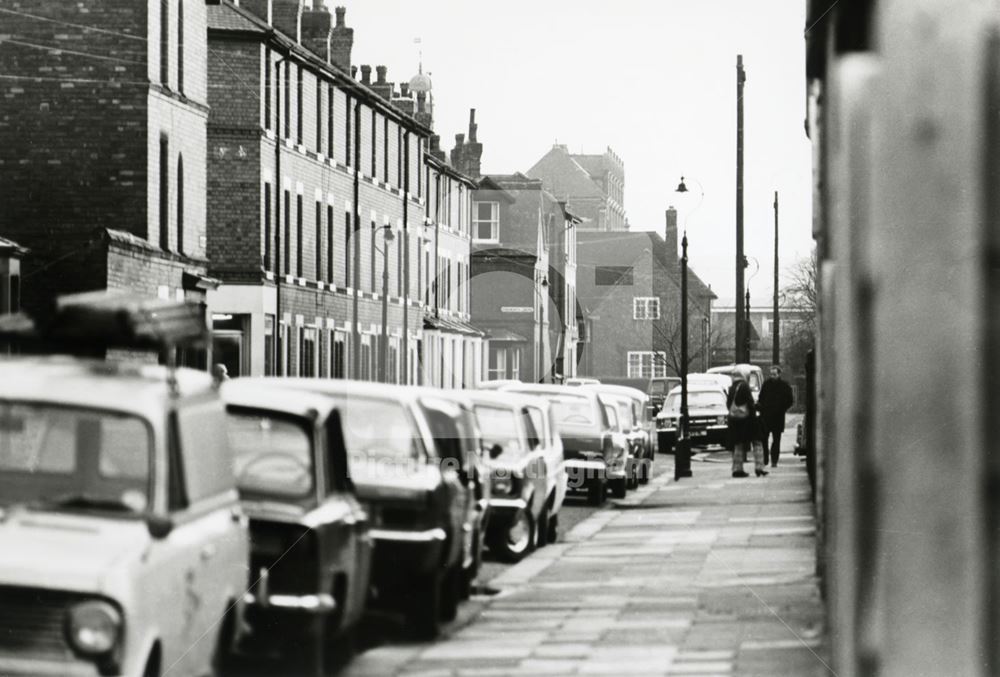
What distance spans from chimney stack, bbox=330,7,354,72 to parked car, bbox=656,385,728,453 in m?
1.00

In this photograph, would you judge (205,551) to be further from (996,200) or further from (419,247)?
(996,200)

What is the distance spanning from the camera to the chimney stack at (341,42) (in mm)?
2867

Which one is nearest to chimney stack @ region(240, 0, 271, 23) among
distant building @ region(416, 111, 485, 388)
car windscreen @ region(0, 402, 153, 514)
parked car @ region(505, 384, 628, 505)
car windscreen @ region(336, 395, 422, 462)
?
distant building @ region(416, 111, 485, 388)

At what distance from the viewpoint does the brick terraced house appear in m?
2.54

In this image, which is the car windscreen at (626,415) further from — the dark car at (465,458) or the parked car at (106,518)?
the parked car at (106,518)

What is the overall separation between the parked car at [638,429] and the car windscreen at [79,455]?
1.33 m

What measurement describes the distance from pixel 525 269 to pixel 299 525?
2.59 feet

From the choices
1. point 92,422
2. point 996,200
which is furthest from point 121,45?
point 996,200

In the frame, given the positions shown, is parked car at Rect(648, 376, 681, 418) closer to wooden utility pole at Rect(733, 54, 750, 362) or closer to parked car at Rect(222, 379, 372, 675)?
wooden utility pole at Rect(733, 54, 750, 362)

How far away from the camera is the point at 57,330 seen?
87.4 inches

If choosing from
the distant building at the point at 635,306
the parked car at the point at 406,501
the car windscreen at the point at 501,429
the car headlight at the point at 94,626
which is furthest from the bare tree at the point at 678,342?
the car headlight at the point at 94,626

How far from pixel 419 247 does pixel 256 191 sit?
55 cm

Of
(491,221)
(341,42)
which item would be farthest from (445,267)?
(341,42)

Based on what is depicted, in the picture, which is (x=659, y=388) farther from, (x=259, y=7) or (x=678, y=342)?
(x=259, y=7)
